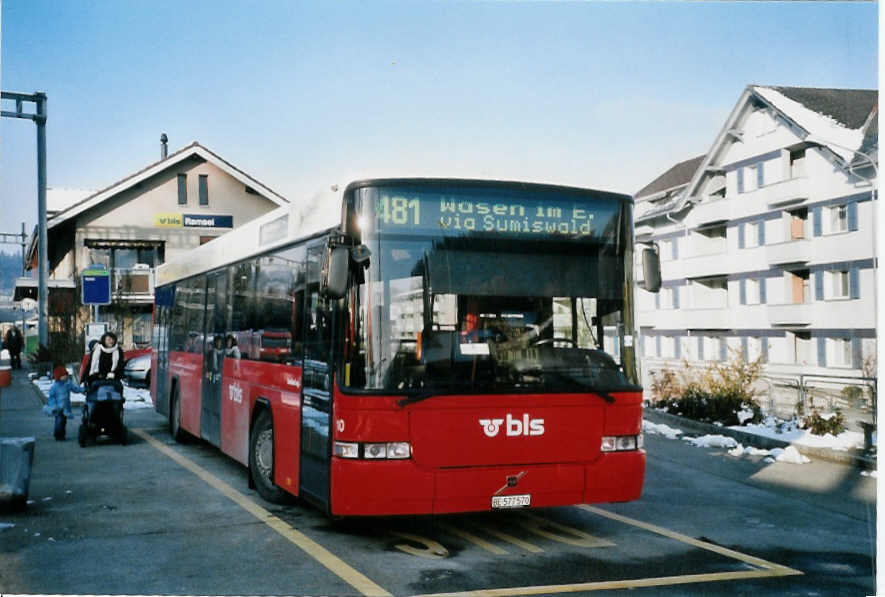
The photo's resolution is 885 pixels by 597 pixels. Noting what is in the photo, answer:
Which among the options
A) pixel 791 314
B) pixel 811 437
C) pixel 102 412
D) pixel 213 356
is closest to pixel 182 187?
pixel 791 314

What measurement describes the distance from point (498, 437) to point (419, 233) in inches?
63.7

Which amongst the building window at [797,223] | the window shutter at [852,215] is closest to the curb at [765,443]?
the window shutter at [852,215]

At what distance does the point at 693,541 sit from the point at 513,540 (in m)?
1.47

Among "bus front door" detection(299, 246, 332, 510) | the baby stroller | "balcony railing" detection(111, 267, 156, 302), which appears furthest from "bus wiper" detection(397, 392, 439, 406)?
"balcony railing" detection(111, 267, 156, 302)

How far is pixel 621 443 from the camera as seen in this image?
24.6 ft

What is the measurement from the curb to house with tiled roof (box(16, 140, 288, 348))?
94.2ft

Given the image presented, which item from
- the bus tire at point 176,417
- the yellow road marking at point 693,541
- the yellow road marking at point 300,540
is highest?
the bus tire at point 176,417

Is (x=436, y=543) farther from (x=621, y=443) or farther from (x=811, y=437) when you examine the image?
(x=811, y=437)

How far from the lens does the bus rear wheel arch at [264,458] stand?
9.01 meters

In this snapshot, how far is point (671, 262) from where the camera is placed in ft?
151

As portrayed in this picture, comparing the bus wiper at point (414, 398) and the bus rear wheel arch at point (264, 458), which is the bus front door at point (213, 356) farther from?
the bus wiper at point (414, 398)

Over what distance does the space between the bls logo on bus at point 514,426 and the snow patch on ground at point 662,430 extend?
8.74m

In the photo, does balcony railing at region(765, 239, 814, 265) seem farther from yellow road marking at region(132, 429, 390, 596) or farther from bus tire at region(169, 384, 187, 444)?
yellow road marking at region(132, 429, 390, 596)

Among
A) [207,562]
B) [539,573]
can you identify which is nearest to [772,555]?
[539,573]
